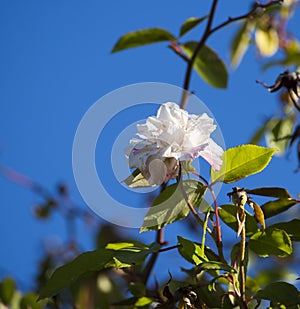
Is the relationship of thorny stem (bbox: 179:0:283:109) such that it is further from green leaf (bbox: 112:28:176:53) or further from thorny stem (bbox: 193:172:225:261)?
thorny stem (bbox: 193:172:225:261)

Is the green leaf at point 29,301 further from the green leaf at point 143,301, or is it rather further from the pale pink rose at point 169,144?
the pale pink rose at point 169,144

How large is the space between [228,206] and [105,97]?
175 millimetres

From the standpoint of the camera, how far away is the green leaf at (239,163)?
2.06ft

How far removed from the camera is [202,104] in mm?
699

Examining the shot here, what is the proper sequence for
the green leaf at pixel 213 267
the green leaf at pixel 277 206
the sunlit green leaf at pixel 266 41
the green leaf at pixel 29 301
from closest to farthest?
the green leaf at pixel 213 267
the green leaf at pixel 277 206
the green leaf at pixel 29 301
the sunlit green leaf at pixel 266 41

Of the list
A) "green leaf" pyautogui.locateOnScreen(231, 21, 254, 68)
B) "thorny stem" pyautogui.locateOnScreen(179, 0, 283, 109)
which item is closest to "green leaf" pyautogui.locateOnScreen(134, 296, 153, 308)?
"thorny stem" pyautogui.locateOnScreen(179, 0, 283, 109)

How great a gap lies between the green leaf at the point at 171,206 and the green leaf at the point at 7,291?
459mm

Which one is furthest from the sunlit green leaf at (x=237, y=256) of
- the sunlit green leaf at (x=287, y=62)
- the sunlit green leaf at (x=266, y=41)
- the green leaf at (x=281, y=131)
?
the sunlit green leaf at (x=266, y=41)

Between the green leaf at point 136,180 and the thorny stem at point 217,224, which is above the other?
the green leaf at point 136,180

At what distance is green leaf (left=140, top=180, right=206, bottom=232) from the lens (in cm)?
Answer: 62

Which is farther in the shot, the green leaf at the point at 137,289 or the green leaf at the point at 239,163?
the green leaf at the point at 137,289

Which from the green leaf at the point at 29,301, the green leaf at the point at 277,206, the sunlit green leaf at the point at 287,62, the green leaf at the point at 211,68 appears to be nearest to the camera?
the green leaf at the point at 277,206

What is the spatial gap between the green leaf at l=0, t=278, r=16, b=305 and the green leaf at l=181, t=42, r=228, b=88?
1.40 ft

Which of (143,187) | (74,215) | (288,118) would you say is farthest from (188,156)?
(74,215)
